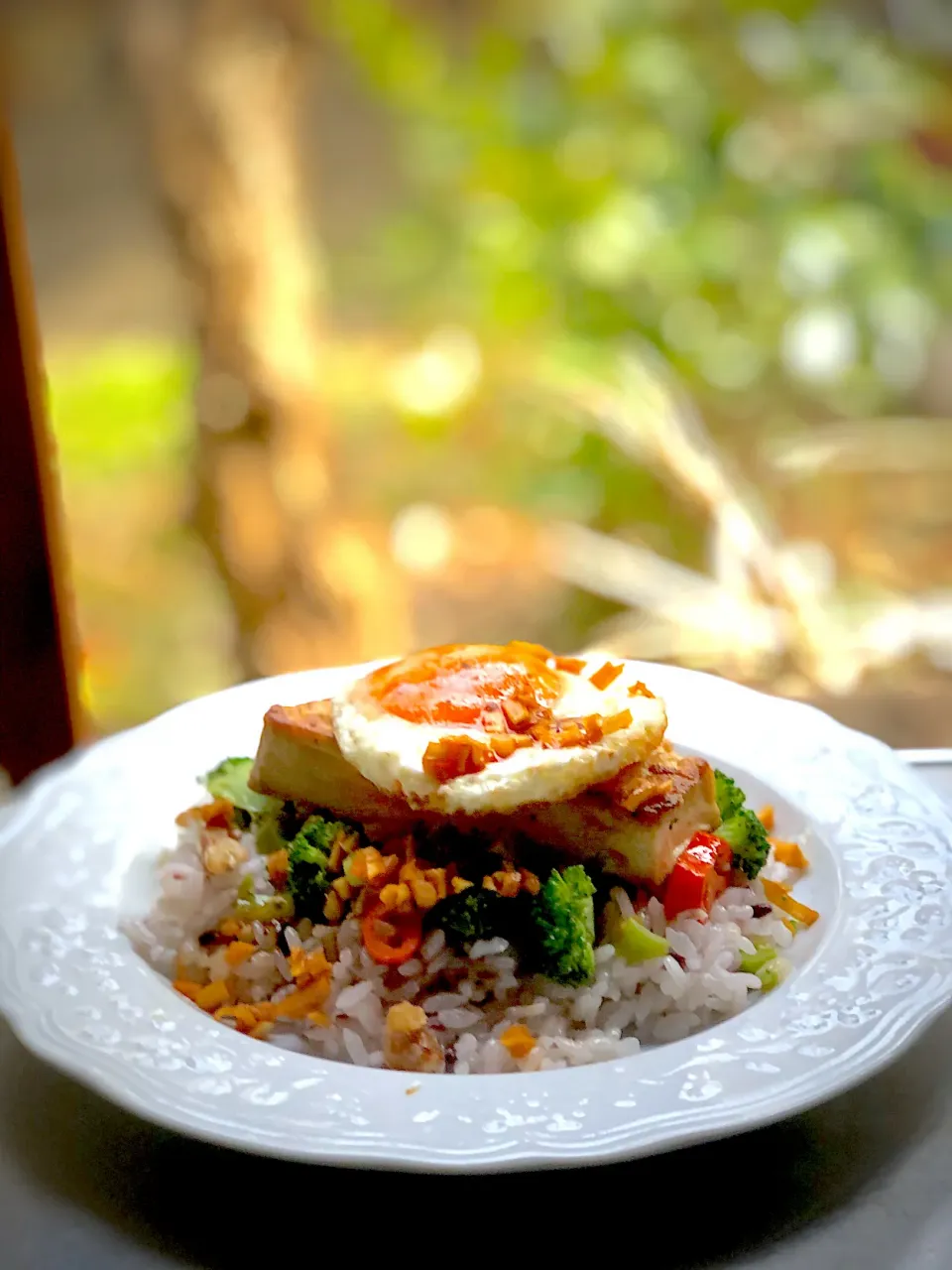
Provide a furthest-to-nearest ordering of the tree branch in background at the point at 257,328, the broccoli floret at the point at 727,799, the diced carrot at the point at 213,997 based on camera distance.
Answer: the tree branch in background at the point at 257,328, the broccoli floret at the point at 727,799, the diced carrot at the point at 213,997

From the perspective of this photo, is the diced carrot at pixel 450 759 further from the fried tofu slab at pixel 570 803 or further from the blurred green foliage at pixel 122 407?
the blurred green foliage at pixel 122 407

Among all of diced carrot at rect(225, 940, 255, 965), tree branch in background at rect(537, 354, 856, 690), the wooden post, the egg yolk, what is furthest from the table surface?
tree branch in background at rect(537, 354, 856, 690)

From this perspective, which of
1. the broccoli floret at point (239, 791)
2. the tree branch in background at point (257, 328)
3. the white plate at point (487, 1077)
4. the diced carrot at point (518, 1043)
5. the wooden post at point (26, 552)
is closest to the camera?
the white plate at point (487, 1077)

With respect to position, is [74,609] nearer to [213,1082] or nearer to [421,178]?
[421,178]

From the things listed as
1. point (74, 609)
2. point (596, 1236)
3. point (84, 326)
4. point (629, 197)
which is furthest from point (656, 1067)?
point (84, 326)

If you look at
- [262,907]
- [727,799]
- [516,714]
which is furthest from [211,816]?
[727,799]

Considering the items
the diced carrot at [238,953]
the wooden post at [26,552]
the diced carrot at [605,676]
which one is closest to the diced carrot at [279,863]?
the diced carrot at [238,953]
